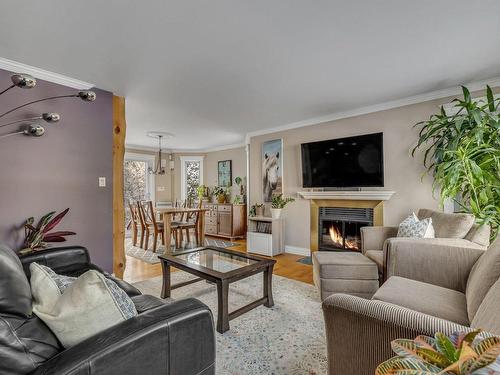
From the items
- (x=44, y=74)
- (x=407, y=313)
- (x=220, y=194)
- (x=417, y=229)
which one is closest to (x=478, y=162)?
(x=417, y=229)

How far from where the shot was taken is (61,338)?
940 mm

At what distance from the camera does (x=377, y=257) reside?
8.36ft

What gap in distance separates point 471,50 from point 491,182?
3.99ft

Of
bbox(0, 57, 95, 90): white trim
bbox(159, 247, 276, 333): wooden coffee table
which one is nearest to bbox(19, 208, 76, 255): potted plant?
bbox(159, 247, 276, 333): wooden coffee table

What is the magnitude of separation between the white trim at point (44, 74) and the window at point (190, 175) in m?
4.54

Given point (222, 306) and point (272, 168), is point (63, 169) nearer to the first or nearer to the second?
point (222, 306)

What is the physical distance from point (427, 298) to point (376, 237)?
146 cm

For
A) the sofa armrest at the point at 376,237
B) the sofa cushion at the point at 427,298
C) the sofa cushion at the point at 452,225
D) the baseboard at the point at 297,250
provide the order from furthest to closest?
the baseboard at the point at 297,250 → the sofa armrest at the point at 376,237 → the sofa cushion at the point at 452,225 → the sofa cushion at the point at 427,298

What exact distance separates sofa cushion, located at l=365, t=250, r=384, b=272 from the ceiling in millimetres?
1883

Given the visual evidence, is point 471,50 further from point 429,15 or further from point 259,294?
point 259,294

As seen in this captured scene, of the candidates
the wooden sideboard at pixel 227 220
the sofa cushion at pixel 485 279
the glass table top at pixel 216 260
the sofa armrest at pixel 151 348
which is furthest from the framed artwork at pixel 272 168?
the sofa armrest at pixel 151 348

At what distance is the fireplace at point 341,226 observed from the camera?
384 cm

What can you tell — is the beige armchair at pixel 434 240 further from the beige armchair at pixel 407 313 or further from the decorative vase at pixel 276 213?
the decorative vase at pixel 276 213

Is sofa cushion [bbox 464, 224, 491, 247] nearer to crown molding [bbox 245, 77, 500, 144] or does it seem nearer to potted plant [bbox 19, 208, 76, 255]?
crown molding [bbox 245, 77, 500, 144]
